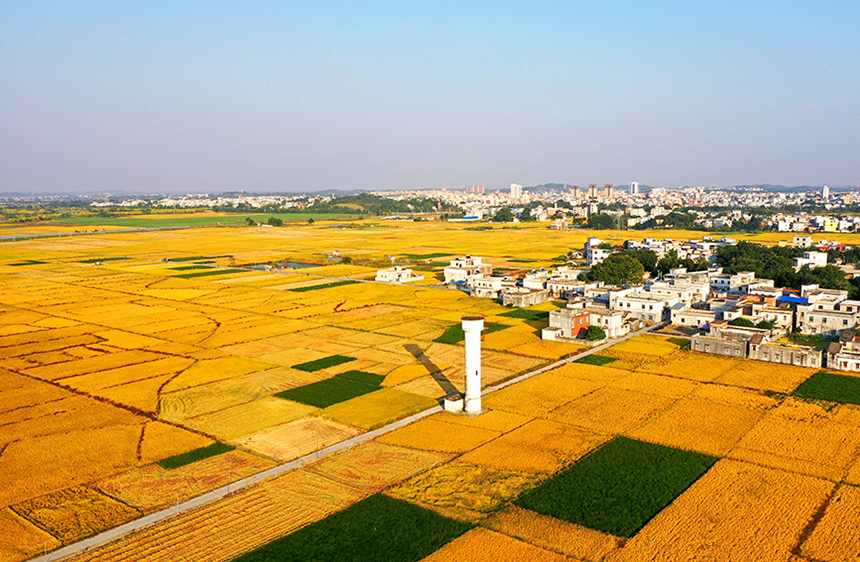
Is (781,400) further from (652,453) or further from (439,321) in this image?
(439,321)

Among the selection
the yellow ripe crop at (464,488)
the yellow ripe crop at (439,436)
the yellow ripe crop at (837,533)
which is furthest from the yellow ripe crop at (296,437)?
the yellow ripe crop at (837,533)

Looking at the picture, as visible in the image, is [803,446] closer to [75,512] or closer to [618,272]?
[75,512]

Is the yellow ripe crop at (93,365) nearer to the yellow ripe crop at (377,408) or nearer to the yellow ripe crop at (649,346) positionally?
the yellow ripe crop at (377,408)

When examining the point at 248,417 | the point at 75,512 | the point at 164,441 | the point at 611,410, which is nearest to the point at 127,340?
the point at 248,417

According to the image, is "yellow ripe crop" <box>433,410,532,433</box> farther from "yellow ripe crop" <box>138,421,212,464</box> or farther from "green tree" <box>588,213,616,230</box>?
"green tree" <box>588,213,616,230</box>

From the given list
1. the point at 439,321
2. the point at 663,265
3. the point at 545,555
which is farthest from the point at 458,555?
the point at 663,265

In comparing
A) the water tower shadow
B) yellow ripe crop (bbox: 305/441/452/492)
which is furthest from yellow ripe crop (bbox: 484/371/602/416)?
yellow ripe crop (bbox: 305/441/452/492)
